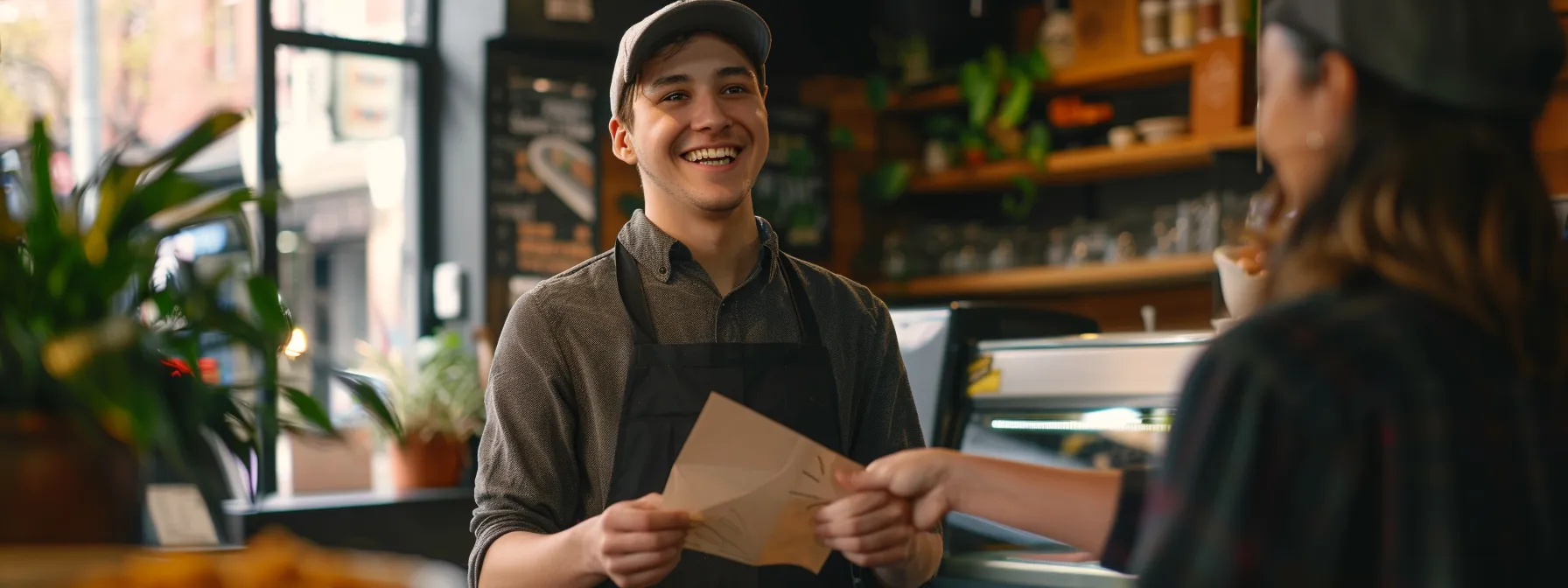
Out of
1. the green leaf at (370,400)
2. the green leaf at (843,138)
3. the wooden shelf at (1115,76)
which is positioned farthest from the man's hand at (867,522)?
the green leaf at (843,138)

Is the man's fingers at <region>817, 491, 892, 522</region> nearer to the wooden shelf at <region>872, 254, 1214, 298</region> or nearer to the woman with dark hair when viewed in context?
the woman with dark hair

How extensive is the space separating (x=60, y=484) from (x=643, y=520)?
24.3 inches

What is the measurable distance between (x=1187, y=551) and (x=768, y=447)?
72 cm

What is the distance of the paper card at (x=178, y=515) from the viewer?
335 centimetres

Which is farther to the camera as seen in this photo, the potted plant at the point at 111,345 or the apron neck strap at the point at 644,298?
the apron neck strap at the point at 644,298

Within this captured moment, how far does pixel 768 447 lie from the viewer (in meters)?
1.60

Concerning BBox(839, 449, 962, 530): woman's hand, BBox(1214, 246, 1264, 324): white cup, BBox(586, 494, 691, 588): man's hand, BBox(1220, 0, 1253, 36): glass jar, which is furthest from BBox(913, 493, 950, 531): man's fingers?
BBox(1220, 0, 1253, 36): glass jar

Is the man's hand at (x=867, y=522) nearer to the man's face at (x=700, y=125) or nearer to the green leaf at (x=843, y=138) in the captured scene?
the man's face at (x=700, y=125)

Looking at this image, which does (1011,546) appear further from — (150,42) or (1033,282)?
(150,42)

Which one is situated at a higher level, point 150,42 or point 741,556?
point 150,42

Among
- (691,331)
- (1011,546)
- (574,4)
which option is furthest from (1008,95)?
(691,331)

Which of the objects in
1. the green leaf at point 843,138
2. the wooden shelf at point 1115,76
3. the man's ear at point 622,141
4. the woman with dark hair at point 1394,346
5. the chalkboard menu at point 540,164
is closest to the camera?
the woman with dark hair at point 1394,346

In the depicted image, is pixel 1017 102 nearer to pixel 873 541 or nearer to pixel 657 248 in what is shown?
pixel 657 248

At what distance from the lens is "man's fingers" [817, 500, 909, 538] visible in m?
1.60
